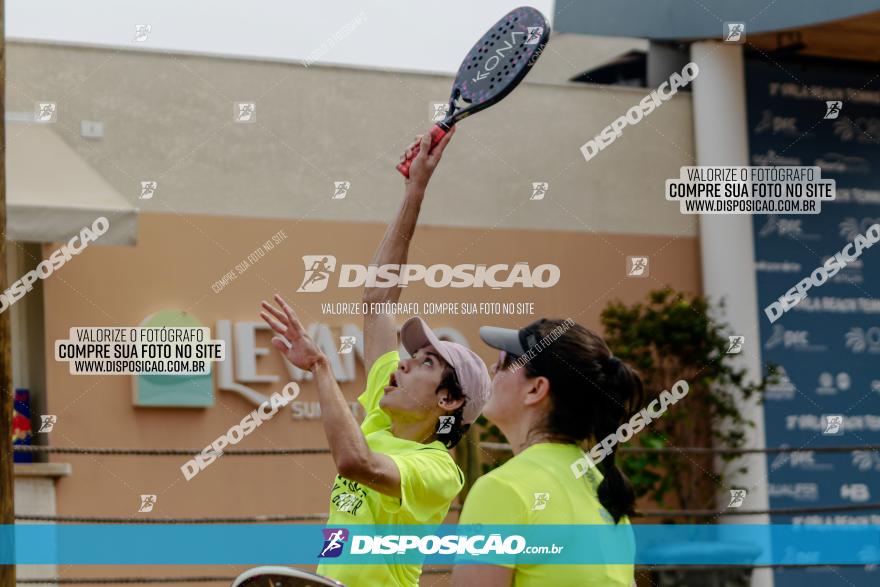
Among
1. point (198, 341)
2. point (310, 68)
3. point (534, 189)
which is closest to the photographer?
point (198, 341)

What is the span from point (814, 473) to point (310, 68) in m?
5.13

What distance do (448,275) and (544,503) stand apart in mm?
7818

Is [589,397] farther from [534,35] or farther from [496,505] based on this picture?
[534,35]

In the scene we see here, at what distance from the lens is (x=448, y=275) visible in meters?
10.5

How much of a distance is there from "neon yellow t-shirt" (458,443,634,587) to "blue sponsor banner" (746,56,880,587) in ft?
29.0

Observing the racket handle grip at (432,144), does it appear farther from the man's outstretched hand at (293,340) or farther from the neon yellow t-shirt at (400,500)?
the man's outstretched hand at (293,340)

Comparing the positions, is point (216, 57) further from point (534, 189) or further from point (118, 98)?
point (534, 189)

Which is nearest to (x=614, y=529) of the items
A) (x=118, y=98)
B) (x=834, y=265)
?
(x=118, y=98)

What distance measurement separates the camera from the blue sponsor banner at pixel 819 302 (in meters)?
11.5

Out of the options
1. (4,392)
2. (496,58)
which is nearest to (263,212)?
(4,392)

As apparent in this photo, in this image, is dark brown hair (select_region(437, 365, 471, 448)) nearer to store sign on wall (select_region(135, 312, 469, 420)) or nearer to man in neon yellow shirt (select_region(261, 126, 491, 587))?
man in neon yellow shirt (select_region(261, 126, 491, 587))

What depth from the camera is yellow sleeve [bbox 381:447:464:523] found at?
366 cm

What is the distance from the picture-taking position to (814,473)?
37.7ft

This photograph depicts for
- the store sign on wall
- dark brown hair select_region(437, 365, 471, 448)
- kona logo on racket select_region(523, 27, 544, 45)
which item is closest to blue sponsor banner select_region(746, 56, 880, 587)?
the store sign on wall
